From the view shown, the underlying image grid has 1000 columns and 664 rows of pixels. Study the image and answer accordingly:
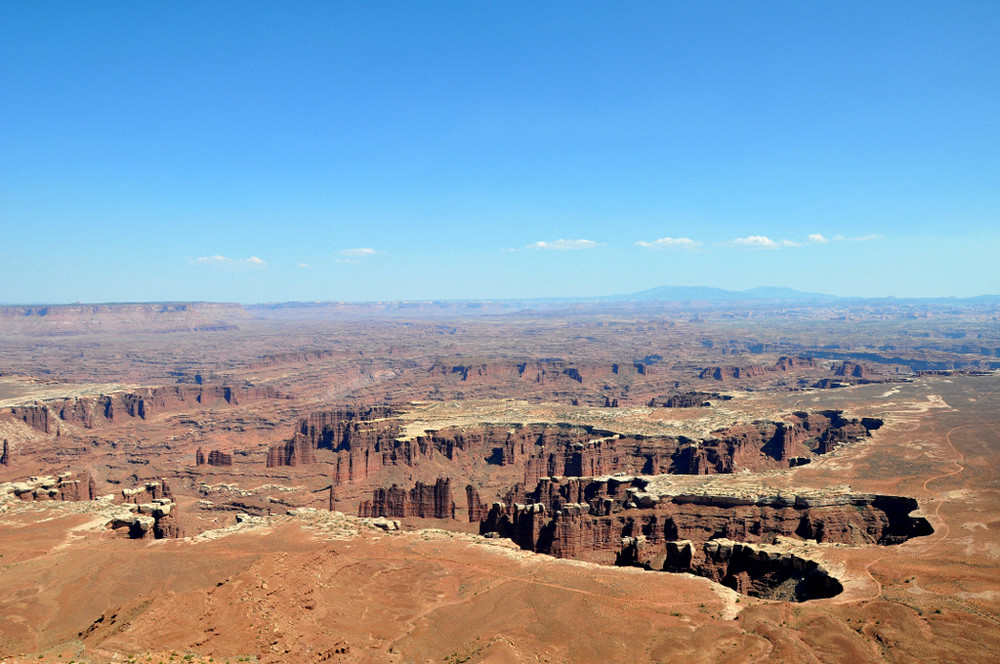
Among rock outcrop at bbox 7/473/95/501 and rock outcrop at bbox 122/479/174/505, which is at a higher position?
rock outcrop at bbox 7/473/95/501

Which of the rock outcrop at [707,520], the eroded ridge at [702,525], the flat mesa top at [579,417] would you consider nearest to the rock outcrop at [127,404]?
the flat mesa top at [579,417]

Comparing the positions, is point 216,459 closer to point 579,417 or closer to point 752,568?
point 579,417

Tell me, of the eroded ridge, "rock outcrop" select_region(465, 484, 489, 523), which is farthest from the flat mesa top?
the eroded ridge

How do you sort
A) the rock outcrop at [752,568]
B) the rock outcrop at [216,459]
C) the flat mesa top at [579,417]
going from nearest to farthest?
the rock outcrop at [752,568] → the rock outcrop at [216,459] → the flat mesa top at [579,417]

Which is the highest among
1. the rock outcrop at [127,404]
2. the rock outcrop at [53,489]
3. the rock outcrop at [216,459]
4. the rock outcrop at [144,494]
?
the rock outcrop at [53,489]

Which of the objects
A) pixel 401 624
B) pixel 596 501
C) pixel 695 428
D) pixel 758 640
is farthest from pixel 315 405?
pixel 758 640

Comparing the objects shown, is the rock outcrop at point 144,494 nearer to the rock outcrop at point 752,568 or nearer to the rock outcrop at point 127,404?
the rock outcrop at point 752,568

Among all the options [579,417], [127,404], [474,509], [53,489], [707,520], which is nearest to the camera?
[707,520]

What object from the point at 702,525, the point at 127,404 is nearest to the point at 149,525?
the point at 702,525

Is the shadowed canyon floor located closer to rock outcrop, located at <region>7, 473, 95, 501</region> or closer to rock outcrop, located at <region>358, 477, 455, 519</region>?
rock outcrop, located at <region>358, 477, 455, 519</region>
